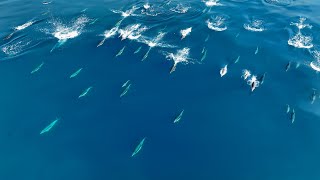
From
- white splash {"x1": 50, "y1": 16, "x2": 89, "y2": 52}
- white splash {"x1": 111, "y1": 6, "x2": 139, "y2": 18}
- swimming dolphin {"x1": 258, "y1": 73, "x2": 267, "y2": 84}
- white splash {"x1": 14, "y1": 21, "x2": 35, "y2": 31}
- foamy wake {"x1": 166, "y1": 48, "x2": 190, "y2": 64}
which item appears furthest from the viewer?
white splash {"x1": 111, "y1": 6, "x2": 139, "y2": 18}

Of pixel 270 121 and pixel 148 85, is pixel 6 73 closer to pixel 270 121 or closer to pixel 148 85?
pixel 148 85

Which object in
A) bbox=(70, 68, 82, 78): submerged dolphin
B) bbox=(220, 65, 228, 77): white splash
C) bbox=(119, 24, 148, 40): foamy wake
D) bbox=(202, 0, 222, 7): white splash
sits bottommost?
bbox=(220, 65, 228, 77): white splash

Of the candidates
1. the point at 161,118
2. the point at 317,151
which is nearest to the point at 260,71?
the point at 317,151

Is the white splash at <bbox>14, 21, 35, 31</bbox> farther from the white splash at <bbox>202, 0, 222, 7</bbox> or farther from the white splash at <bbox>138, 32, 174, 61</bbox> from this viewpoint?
the white splash at <bbox>202, 0, 222, 7</bbox>

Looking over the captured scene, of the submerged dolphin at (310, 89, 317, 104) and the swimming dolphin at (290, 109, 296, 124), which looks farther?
the submerged dolphin at (310, 89, 317, 104)

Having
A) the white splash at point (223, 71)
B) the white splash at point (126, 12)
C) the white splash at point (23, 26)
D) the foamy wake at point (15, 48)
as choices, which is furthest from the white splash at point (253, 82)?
the white splash at point (23, 26)

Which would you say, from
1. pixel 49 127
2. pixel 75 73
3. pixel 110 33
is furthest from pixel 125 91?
pixel 110 33

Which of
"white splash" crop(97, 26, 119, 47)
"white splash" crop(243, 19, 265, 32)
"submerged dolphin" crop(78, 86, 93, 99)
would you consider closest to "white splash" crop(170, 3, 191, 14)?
"white splash" crop(243, 19, 265, 32)

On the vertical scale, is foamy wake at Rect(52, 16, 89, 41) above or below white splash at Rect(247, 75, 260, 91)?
above

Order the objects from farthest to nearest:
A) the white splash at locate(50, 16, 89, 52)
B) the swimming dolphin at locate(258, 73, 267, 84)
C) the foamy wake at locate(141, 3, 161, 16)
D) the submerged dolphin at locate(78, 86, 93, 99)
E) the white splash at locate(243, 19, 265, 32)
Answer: the foamy wake at locate(141, 3, 161, 16), the white splash at locate(243, 19, 265, 32), the white splash at locate(50, 16, 89, 52), the swimming dolphin at locate(258, 73, 267, 84), the submerged dolphin at locate(78, 86, 93, 99)
